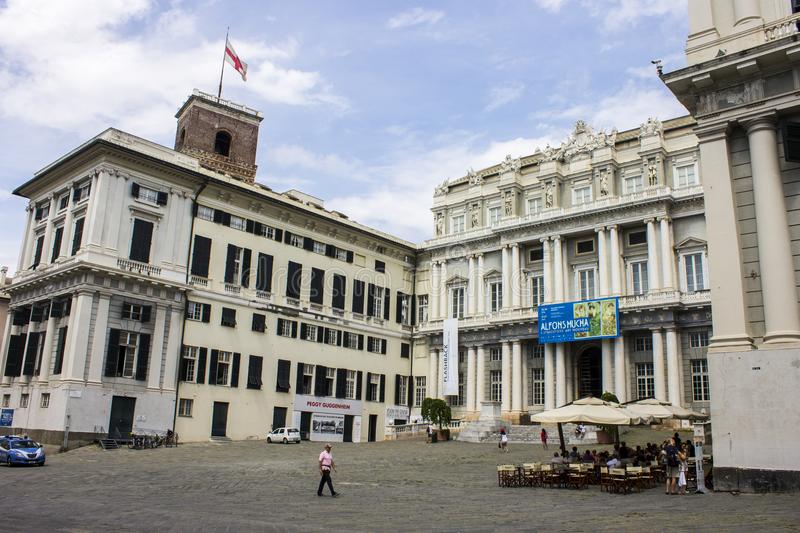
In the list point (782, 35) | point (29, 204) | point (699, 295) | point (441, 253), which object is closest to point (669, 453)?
point (782, 35)

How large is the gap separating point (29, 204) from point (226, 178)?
1474 cm

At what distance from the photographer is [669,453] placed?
64.9ft

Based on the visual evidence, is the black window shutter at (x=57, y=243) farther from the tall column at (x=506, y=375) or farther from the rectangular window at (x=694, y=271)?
the rectangular window at (x=694, y=271)

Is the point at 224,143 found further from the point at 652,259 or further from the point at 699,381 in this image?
the point at 699,381

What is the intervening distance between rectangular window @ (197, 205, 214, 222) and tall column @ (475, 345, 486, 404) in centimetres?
2328

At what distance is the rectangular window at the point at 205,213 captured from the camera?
46.4m

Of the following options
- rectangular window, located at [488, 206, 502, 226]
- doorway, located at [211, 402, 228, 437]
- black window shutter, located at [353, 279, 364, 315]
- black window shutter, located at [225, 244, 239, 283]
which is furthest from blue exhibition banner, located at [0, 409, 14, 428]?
rectangular window, located at [488, 206, 502, 226]

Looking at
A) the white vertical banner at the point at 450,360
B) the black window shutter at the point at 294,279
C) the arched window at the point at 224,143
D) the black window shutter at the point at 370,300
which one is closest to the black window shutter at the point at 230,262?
the black window shutter at the point at 294,279

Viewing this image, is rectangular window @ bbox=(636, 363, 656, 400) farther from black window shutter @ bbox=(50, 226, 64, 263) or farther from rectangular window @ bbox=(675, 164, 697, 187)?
black window shutter @ bbox=(50, 226, 64, 263)

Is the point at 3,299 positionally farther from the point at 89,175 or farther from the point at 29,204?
the point at 89,175

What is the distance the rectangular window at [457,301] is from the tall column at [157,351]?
24820 mm

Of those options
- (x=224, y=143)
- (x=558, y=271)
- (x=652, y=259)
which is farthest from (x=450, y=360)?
(x=224, y=143)

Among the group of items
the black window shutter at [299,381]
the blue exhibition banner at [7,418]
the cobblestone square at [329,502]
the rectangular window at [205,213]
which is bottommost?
the cobblestone square at [329,502]

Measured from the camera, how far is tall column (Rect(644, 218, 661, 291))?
47.3 metres
